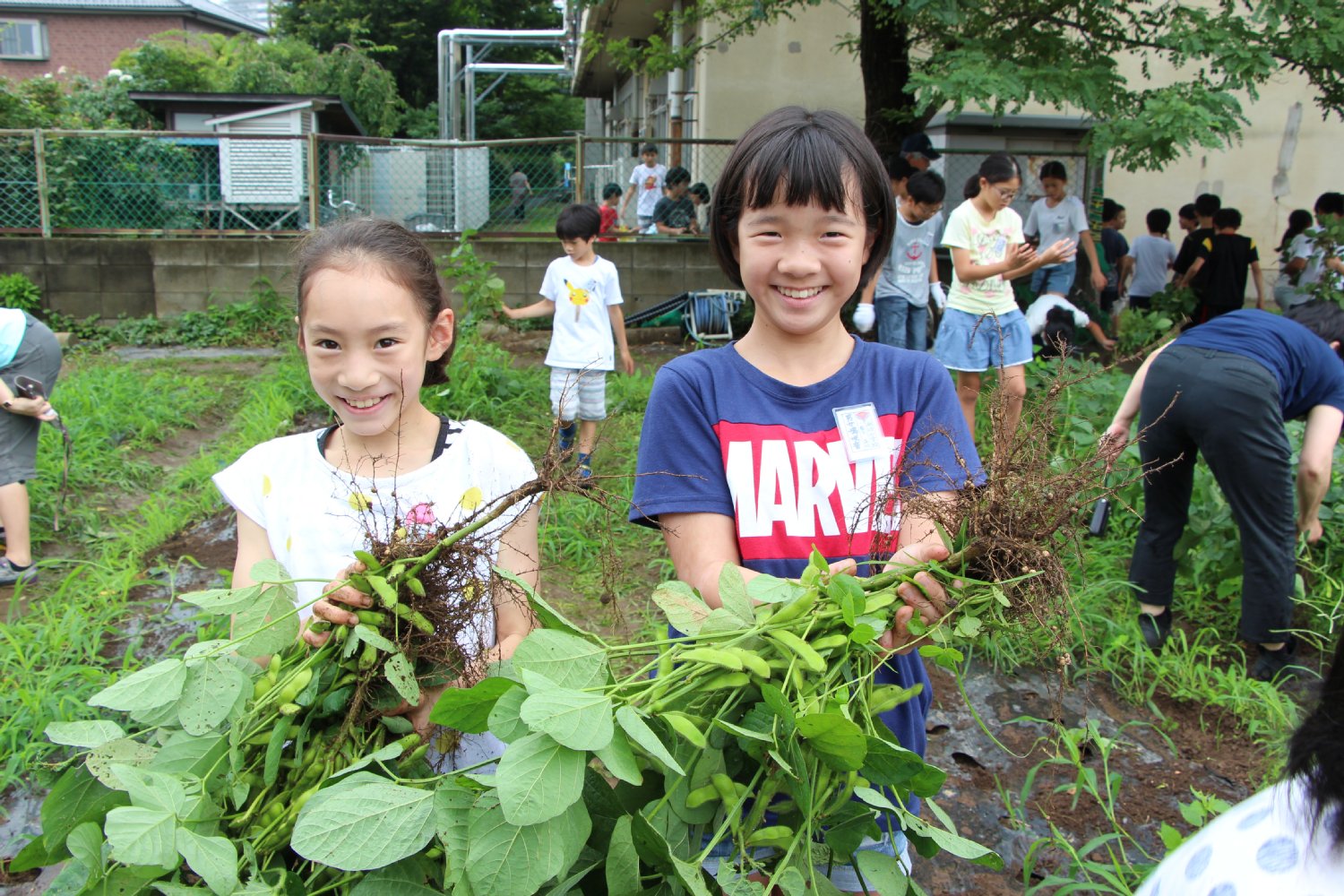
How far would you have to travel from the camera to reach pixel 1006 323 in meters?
5.20

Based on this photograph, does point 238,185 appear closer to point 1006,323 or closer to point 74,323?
point 74,323

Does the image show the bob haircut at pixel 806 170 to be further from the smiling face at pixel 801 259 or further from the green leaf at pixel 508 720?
the green leaf at pixel 508 720

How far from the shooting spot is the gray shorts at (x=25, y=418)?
4.24m

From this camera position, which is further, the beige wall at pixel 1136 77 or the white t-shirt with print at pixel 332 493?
the beige wall at pixel 1136 77

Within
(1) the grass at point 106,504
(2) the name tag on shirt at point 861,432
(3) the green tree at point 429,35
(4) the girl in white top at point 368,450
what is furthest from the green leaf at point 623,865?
(3) the green tree at point 429,35

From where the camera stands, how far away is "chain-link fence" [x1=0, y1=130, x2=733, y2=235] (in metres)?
9.88

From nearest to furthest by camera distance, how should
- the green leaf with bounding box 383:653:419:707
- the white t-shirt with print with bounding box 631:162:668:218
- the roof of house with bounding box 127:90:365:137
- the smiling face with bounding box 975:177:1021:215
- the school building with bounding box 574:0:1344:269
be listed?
the green leaf with bounding box 383:653:419:707 → the smiling face with bounding box 975:177:1021:215 → the school building with bounding box 574:0:1344:269 → the white t-shirt with print with bounding box 631:162:668:218 → the roof of house with bounding box 127:90:365:137

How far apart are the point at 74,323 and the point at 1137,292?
1029 centimetres

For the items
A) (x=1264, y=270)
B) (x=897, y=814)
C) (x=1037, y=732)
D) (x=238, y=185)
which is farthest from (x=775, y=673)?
(x=1264, y=270)

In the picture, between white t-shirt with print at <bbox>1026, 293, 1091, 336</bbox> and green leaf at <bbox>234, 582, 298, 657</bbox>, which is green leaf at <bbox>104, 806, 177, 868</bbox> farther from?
white t-shirt with print at <bbox>1026, 293, 1091, 336</bbox>

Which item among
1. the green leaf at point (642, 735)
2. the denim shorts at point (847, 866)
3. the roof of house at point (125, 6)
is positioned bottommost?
the denim shorts at point (847, 866)

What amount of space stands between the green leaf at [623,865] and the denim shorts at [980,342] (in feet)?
13.7

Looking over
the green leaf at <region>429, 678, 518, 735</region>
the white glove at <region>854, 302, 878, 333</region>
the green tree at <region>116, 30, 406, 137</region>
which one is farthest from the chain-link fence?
the green tree at <region>116, 30, 406, 137</region>

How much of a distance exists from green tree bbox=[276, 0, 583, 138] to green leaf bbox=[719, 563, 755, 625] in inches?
1355
